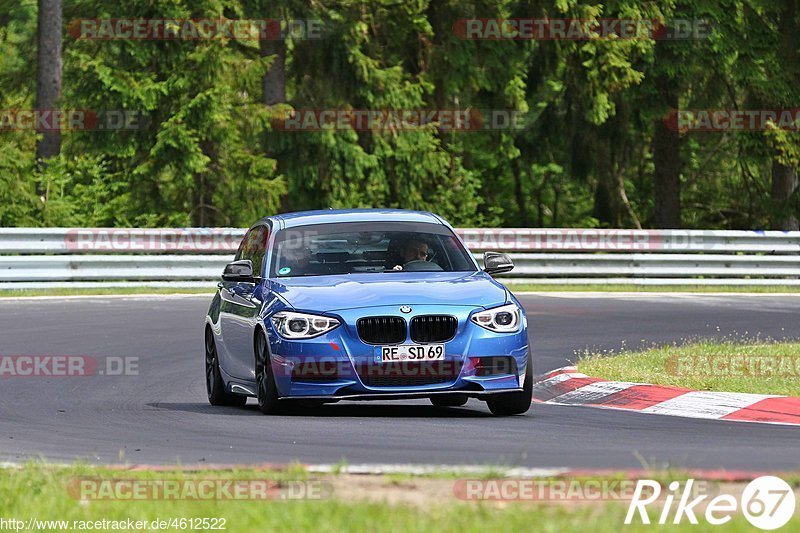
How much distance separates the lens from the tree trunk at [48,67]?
34.8m

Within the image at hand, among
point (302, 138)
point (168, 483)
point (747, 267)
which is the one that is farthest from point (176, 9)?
point (168, 483)

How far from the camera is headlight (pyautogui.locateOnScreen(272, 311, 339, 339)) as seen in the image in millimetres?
11336

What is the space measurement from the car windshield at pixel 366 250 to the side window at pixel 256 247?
0.63 ft

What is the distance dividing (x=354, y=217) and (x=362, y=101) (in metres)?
22.9

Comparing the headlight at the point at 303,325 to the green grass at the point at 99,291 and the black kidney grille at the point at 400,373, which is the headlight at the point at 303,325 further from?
the green grass at the point at 99,291

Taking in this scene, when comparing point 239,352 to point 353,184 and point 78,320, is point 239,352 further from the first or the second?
point 353,184

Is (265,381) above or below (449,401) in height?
above

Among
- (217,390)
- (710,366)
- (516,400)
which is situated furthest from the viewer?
(710,366)

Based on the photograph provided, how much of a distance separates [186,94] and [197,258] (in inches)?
252

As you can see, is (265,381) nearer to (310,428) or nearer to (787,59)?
(310,428)

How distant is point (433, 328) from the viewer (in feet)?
37.3

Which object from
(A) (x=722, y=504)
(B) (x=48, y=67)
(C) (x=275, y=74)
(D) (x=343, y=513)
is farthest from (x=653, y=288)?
(D) (x=343, y=513)

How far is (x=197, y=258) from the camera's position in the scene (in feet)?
90.8

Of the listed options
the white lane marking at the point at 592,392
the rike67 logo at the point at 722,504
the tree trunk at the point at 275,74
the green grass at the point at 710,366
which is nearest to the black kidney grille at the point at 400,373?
the white lane marking at the point at 592,392
